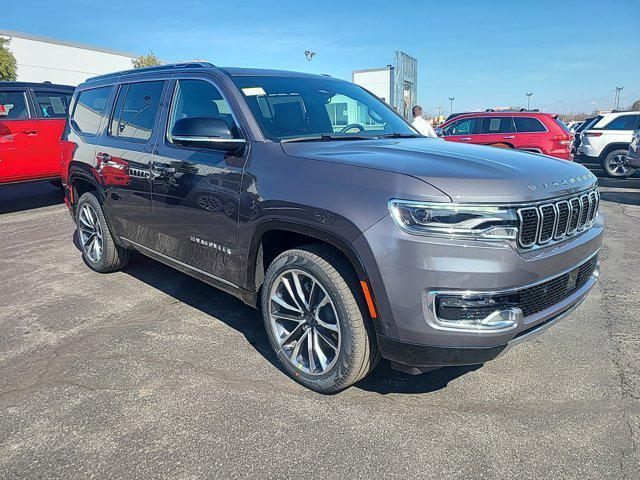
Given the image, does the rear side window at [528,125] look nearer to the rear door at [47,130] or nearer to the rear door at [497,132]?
the rear door at [497,132]

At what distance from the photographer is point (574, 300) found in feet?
8.98

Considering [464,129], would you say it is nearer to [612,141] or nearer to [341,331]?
[612,141]

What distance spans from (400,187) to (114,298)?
3.20 metres

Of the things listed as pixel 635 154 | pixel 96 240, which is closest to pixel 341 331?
pixel 96 240

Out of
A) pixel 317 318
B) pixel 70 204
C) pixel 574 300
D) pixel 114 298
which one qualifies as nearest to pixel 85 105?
pixel 70 204

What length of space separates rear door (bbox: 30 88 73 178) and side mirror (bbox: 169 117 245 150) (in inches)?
249

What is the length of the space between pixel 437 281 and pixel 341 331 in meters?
0.65

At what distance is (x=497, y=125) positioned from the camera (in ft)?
39.7

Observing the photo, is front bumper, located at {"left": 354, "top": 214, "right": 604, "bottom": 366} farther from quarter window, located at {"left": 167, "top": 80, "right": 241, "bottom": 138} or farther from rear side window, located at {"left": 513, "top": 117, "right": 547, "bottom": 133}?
rear side window, located at {"left": 513, "top": 117, "right": 547, "bottom": 133}

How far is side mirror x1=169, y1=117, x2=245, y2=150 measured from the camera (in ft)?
9.60

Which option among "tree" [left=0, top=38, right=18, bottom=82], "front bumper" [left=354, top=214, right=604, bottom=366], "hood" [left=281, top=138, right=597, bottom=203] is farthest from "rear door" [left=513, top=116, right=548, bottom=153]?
"tree" [left=0, top=38, right=18, bottom=82]

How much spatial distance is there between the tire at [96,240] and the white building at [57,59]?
3706cm

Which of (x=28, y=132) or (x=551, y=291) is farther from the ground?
(x=28, y=132)

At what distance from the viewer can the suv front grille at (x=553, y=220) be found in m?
2.29
